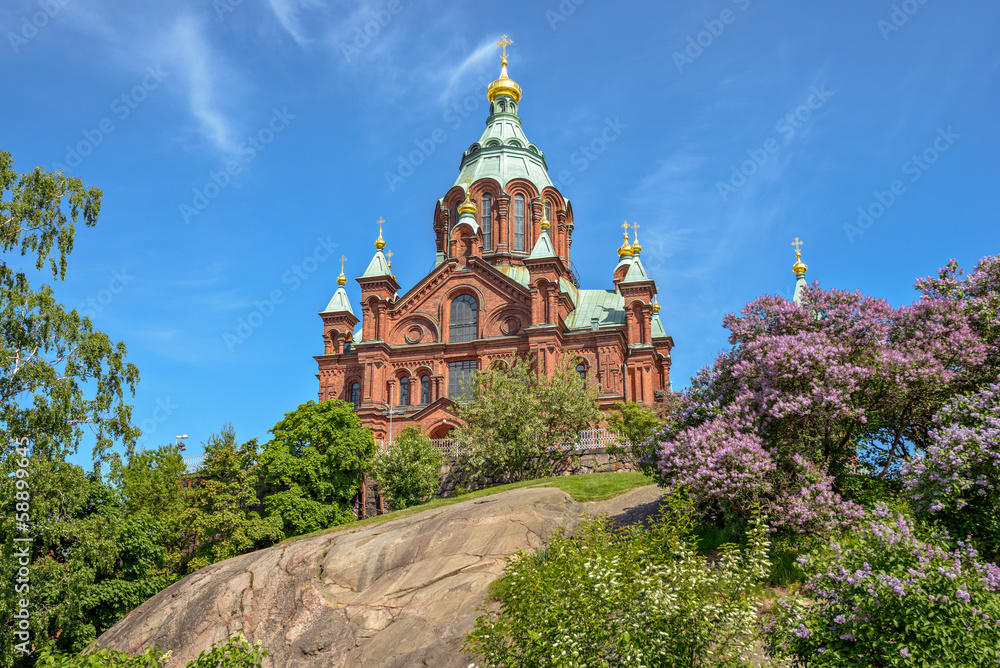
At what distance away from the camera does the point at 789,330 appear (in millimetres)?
18875

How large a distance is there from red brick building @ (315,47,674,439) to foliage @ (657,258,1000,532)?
85.4ft

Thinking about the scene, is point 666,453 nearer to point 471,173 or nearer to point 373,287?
point 373,287

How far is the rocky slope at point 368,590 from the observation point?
18984mm

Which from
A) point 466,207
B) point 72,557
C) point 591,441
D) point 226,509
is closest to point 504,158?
point 466,207

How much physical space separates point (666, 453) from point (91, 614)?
21.7 metres

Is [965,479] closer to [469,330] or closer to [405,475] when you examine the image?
[405,475]

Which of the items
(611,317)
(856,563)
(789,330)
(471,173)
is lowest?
(856,563)

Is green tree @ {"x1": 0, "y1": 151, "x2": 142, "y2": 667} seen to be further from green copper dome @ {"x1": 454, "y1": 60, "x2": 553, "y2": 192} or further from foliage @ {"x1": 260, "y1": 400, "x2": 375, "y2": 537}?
green copper dome @ {"x1": 454, "y1": 60, "x2": 553, "y2": 192}

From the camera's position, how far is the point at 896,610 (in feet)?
33.3

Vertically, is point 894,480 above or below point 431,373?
below

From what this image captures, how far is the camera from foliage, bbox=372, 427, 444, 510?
3288 centimetres

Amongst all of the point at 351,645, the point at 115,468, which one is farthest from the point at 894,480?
the point at 115,468

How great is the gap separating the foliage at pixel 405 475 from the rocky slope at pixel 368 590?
22.4ft

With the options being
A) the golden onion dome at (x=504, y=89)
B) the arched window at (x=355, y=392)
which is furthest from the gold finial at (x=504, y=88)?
the arched window at (x=355, y=392)
